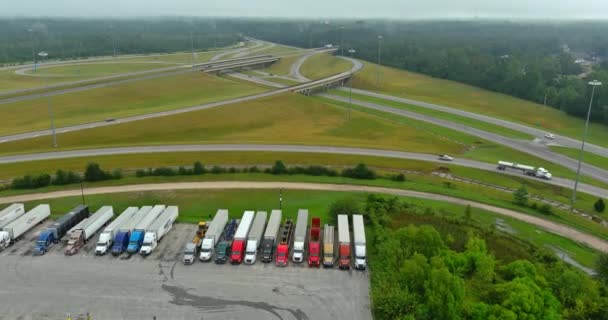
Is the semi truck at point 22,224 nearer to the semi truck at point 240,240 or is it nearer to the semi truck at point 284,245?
the semi truck at point 240,240

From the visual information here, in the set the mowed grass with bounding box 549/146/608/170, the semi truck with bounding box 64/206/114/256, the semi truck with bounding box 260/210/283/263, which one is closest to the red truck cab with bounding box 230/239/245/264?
the semi truck with bounding box 260/210/283/263

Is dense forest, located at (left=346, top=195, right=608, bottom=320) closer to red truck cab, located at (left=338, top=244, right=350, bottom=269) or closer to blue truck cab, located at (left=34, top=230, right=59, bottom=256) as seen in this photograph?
red truck cab, located at (left=338, top=244, right=350, bottom=269)

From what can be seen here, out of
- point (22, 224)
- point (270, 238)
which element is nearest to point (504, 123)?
point (270, 238)

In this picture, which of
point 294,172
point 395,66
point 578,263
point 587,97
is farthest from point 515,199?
point 395,66

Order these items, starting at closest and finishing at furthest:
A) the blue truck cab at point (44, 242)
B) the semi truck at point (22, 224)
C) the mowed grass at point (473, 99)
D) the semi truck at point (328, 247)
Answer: the semi truck at point (328, 247) < the blue truck cab at point (44, 242) < the semi truck at point (22, 224) < the mowed grass at point (473, 99)

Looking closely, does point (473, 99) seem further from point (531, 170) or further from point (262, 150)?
point (262, 150)

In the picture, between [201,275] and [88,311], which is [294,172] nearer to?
[201,275]

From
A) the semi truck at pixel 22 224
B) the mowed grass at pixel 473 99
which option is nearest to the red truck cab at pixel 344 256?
the semi truck at pixel 22 224
